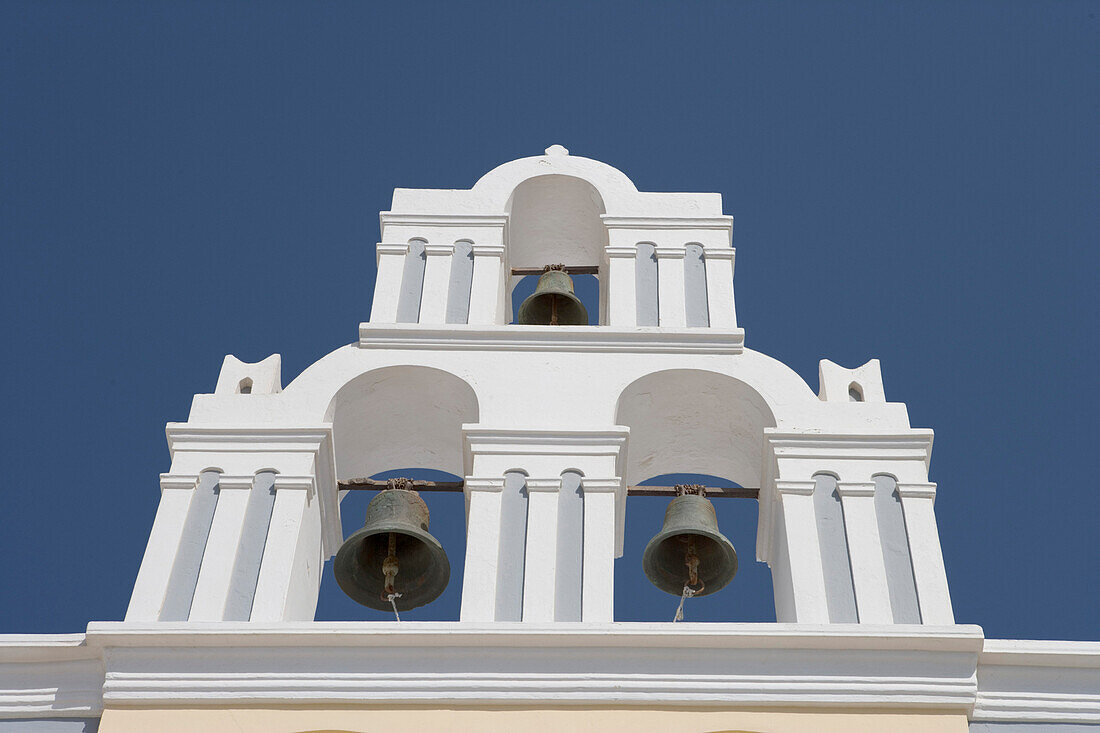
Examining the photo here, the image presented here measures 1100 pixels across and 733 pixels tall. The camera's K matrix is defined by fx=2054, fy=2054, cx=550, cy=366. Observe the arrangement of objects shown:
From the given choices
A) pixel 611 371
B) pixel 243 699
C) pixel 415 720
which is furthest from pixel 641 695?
pixel 611 371

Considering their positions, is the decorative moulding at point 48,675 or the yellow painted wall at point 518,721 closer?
Answer: the yellow painted wall at point 518,721

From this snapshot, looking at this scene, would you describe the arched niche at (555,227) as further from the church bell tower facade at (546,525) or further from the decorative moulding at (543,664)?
the decorative moulding at (543,664)

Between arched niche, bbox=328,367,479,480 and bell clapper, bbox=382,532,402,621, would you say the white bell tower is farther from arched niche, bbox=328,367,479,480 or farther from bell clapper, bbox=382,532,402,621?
bell clapper, bbox=382,532,402,621

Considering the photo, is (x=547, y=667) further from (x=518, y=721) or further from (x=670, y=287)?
(x=670, y=287)

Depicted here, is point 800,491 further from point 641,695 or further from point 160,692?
point 160,692

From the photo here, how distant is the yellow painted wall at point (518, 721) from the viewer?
1016 centimetres

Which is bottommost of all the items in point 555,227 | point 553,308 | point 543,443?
point 543,443

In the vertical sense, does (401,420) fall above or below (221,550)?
above

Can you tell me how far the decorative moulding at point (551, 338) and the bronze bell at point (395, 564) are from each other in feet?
4.16

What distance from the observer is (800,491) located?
11.9 metres

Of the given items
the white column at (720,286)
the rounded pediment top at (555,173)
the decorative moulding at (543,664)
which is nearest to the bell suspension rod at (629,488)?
the white column at (720,286)

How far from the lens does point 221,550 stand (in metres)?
11.4

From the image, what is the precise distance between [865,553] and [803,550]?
13.5 inches

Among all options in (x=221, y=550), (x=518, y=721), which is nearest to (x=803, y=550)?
(x=518, y=721)
